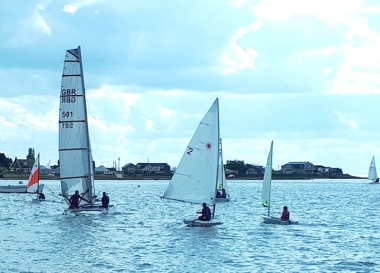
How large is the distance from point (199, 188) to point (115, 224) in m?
8.23

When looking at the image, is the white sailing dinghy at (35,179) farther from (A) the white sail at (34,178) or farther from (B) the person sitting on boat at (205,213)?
(B) the person sitting on boat at (205,213)

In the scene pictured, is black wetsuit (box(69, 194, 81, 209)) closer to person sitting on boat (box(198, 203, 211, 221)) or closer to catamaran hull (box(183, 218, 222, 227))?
catamaran hull (box(183, 218, 222, 227))

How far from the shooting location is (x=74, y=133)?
175ft

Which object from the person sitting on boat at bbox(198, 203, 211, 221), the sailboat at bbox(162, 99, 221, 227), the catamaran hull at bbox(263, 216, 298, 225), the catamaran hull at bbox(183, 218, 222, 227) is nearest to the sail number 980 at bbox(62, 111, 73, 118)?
the sailboat at bbox(162, 99, 221, 227)

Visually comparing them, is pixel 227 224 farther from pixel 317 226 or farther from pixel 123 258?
pixel 123 258

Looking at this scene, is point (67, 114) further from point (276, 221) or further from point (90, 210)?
point (276, 221)

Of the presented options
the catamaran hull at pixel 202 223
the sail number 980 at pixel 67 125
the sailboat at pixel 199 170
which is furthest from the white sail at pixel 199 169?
the sail number 980 at pixel 67 125

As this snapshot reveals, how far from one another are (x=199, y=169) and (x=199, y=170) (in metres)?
0.06

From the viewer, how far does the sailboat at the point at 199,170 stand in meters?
44.6

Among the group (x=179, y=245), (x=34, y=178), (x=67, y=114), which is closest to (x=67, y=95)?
(x=67, y=114)

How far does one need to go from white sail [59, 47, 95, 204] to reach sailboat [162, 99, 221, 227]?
11.2m

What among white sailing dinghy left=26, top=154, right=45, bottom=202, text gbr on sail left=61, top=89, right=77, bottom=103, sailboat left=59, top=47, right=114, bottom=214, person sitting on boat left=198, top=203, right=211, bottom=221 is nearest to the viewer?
person sitting on boat left=198, top=203, right=211, bottom=221

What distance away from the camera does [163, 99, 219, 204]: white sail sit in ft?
146

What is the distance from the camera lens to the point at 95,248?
3712 centimetres
